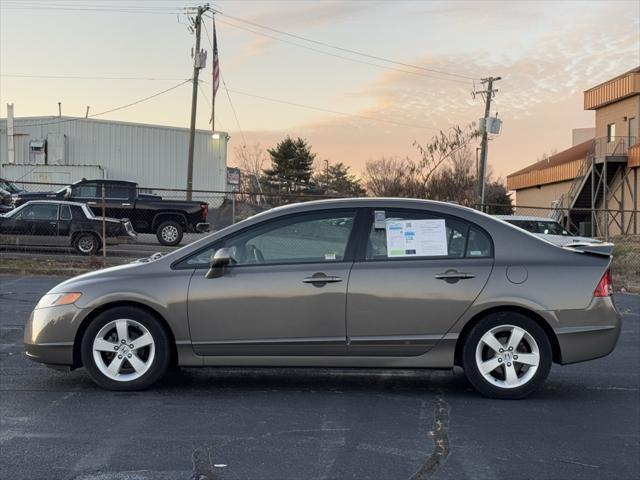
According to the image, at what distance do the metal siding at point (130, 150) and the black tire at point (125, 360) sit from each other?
33524mm

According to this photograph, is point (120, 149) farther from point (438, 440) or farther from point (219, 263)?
point (438, 440)

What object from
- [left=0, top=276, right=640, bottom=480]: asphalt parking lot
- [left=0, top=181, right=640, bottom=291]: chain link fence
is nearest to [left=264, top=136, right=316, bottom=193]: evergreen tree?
[left=0, top=181, right=640, bottom=291]: chain link fence

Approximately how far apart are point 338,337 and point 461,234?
1311mm

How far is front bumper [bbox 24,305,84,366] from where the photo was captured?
550cm

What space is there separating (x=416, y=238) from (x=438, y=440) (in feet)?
5.54

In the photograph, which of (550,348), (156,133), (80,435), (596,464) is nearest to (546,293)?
(550,348)

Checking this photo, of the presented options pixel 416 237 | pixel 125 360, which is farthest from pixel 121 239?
pixel 416 237

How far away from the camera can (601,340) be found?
5477 millimetres

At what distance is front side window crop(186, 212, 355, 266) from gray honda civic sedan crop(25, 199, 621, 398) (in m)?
0.01

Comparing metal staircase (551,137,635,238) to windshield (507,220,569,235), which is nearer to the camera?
windshield (507,220,569,235)

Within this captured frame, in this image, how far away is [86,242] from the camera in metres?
17.4

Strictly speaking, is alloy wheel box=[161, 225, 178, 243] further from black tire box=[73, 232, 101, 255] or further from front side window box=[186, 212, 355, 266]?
front side window box=[186, 212, 355, 266]

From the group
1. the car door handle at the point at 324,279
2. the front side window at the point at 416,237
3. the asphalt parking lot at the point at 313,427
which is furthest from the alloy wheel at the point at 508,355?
the car door handle at the point at 324,279

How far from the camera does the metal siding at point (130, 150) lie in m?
38.5
